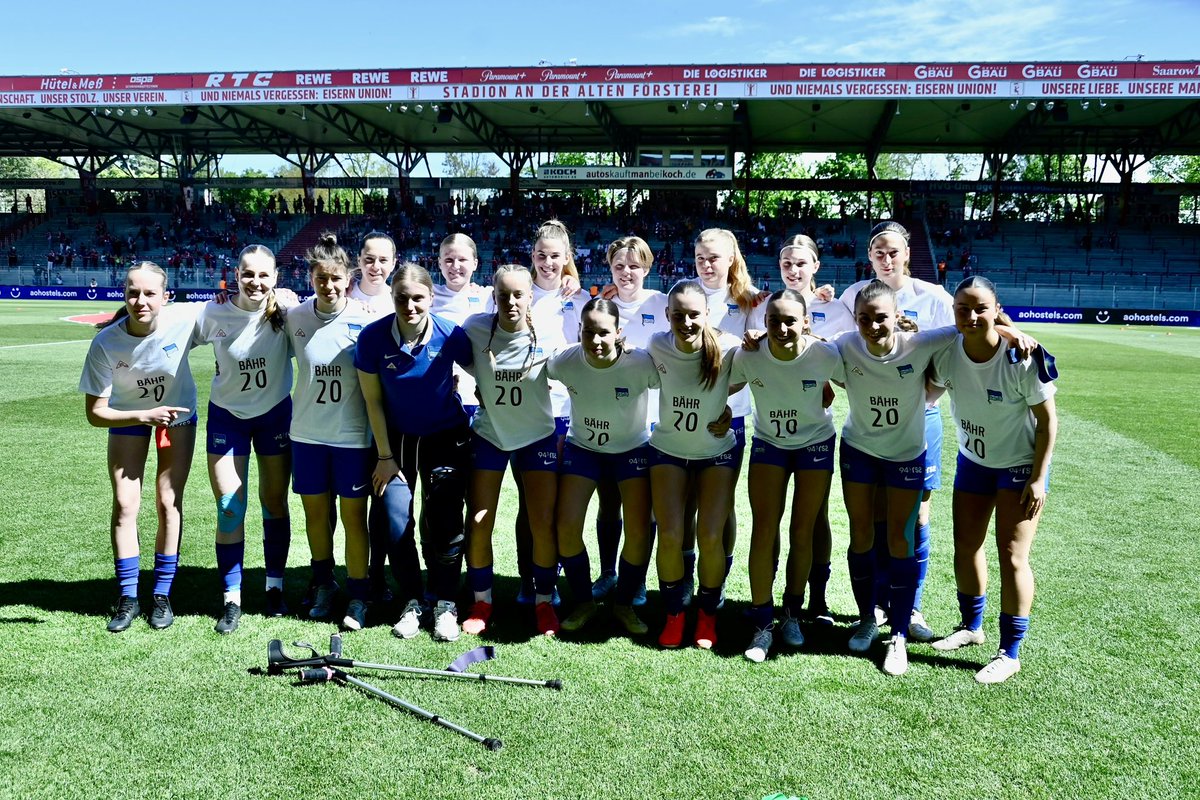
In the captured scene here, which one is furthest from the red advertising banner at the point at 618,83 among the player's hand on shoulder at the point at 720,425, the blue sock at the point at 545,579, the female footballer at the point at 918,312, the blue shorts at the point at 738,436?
the blue sock at the point at 545,579

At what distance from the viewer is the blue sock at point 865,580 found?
15.3ft

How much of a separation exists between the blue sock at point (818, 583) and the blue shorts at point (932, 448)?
75 cm

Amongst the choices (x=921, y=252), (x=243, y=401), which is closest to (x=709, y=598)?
(x=243, y=401)

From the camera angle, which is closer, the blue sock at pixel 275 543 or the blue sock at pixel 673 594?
the blue sock at pixel 673 594

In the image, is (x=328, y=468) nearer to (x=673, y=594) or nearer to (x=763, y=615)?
(x=673, y=594)

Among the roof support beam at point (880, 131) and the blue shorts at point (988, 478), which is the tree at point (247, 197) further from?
the blue shorts at point (988, 478)

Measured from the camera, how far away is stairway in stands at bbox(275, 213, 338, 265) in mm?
41406

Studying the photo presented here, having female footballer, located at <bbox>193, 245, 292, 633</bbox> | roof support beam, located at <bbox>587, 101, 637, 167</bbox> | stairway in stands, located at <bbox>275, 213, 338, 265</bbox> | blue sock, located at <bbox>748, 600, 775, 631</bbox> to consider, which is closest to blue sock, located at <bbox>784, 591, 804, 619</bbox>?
blue sock, located at <bbox>748, 600, 775, 631</bbox>

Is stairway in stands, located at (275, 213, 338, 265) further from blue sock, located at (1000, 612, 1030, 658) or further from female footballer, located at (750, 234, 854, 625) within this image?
blue sock, located at (1000, 612, 1030, 658)

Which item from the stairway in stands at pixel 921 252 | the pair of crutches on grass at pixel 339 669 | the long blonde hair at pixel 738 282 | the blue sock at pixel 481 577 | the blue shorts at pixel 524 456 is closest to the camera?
the pair of crutches on grass at pixel 339 669

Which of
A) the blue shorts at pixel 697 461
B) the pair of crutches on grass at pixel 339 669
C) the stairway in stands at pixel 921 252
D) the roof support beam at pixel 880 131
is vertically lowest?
the pair of crutches on grass at pixel 339 669

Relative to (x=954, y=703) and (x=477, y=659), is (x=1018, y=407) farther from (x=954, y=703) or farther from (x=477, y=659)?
(x=477, y=659)

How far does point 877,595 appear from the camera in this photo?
4.88m

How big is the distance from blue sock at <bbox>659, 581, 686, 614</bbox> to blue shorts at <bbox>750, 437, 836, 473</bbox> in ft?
2.54
